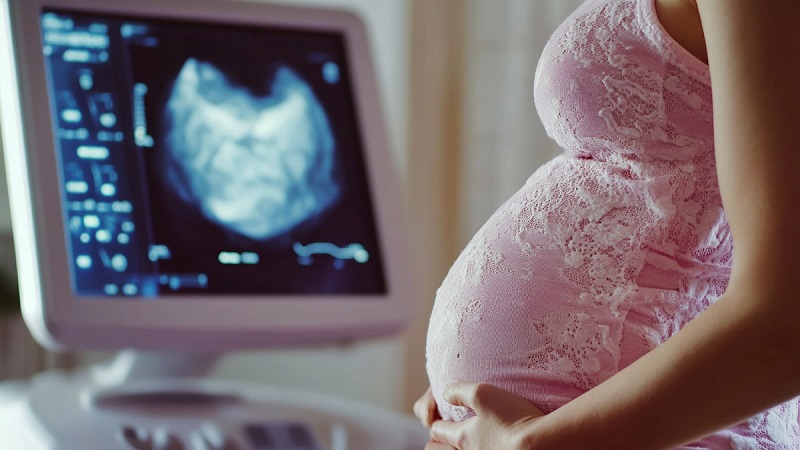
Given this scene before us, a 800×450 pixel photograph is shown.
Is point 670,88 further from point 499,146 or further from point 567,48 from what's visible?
point 499,146

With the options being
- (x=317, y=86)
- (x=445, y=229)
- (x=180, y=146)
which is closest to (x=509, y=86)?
(x=445, y=229)

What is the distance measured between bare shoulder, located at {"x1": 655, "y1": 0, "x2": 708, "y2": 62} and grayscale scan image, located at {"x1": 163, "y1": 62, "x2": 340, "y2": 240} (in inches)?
31.8

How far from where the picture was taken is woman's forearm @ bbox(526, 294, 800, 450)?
0.49 m

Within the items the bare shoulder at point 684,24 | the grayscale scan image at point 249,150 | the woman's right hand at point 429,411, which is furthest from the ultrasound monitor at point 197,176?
the bare shoulder at point 684,24

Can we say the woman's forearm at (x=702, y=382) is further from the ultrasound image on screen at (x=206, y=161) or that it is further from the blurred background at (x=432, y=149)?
the blurred background at (x=432, y=149)

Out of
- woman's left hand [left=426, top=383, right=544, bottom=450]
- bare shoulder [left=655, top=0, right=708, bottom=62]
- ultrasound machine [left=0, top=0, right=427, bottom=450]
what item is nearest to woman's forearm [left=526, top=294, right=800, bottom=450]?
woman's left hand [left=426, top=383, right=544, bottom=450]

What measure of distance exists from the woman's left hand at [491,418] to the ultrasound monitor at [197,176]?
671 mm

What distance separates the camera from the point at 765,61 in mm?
493

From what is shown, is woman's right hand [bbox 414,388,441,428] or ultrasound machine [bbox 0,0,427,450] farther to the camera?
ultrasound machine [bbox 0,0,427,450]

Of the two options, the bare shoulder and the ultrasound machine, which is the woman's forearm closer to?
the bare shoulder

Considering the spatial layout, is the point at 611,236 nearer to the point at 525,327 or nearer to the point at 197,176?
the point at 525,327

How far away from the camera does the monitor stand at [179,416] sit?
3.85ft

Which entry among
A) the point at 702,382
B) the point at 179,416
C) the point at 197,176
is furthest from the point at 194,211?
the point at 702,382

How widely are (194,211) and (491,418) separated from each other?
0.79 m
